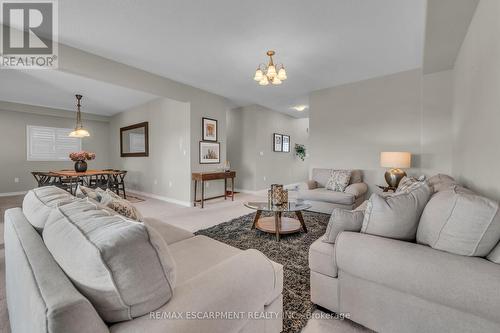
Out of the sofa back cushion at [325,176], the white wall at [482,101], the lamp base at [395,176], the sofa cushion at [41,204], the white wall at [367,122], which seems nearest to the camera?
the sofa cushion at [41,204]

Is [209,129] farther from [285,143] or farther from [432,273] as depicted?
[432,273]

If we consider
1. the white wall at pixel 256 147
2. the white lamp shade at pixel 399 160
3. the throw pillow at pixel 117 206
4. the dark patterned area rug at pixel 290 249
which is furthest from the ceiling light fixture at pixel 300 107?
the throw pillow at pixel 117 206

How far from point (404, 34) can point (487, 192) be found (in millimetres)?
2076

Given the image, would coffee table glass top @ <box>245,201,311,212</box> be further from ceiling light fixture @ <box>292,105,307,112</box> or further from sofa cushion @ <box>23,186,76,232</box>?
ceiling light fixture @ <box>292,105,307,112</box>

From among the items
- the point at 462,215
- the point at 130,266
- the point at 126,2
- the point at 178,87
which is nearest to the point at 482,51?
the point at 462,215

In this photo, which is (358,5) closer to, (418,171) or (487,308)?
(487,308)

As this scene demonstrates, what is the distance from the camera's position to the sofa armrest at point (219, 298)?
0.66 metres

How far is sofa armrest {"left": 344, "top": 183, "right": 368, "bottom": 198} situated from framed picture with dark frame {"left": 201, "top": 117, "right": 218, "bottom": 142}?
3.11m

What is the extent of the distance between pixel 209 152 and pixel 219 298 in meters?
4.51

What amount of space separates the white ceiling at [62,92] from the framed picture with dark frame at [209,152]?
1.85 metres

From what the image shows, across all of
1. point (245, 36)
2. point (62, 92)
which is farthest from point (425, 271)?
point (62, 92)

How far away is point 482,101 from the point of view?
181cm

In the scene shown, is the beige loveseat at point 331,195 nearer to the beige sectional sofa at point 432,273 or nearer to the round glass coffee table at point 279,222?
the round glass coffee table at point 279,222

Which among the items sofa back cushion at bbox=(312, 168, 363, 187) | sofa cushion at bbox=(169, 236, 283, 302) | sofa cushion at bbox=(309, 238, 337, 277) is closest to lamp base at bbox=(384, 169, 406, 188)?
sofa back cushion at bbox=(312, 168, 363, 187)
